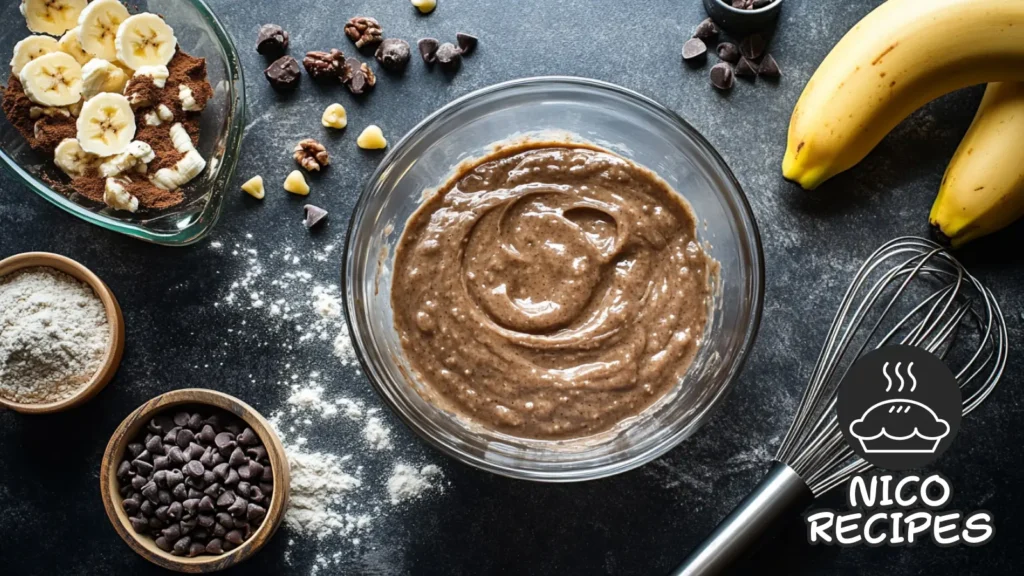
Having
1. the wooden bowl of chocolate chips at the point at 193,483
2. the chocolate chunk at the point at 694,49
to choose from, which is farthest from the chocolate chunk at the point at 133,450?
the chocolate chunk at the point at 694,49

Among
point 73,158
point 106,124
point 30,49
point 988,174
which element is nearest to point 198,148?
point 106,124

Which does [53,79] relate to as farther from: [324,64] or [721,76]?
[721,76]

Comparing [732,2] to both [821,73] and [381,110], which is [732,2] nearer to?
[821,73]

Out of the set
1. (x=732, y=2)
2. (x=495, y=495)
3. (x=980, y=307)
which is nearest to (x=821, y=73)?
(x=732, y=2)

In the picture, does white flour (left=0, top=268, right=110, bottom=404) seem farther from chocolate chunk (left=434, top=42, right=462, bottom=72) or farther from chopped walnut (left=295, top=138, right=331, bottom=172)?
chocolate chunk (left=434, top=42, right=462, bottom=72)

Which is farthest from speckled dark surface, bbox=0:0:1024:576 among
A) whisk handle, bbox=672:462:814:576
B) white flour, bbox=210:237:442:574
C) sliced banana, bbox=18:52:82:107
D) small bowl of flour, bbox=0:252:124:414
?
sliced banana, bbox=18:52:82:107

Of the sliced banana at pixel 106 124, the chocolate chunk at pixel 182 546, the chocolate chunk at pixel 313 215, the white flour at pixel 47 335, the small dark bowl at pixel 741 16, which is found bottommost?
the chocolate chunk at pixel 182 546

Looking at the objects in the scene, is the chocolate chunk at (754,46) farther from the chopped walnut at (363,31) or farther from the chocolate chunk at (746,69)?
the chopped walnut at (363,31)
